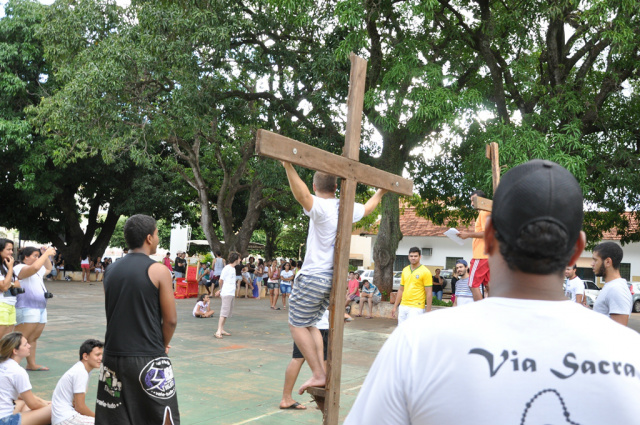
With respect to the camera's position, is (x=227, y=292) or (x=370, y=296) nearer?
(x=227, y=292)

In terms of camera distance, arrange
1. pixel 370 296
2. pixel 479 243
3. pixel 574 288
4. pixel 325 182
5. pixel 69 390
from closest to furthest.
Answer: pixel 325 182
pixel 69 390
pixel 479 243
pixel 574 288
pixel 370 296

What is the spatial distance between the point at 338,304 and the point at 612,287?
288 centimetres

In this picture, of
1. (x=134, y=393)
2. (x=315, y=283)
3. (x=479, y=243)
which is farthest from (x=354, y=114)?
(x=479, y=243)

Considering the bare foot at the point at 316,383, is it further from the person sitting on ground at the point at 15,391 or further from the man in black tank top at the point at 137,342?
the person sitting on ground at the point at 15,391

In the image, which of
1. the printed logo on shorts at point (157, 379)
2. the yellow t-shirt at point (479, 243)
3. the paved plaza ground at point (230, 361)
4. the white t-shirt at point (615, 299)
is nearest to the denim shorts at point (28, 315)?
the paved plaza ground at point (230, 361)

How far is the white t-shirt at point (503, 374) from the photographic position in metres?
1.34

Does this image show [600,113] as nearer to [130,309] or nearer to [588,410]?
[130,309]

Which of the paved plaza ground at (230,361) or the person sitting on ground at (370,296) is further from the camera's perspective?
the person sitting on ground at (370,296)

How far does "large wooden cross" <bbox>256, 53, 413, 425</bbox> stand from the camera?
12.1 ft

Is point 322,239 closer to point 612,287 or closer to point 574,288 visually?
point 612,287

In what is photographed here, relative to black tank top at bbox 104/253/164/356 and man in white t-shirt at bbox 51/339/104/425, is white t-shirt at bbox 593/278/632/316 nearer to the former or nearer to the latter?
black tank top at bbox 104/253/164/356

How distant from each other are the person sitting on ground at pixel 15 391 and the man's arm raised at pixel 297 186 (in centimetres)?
309

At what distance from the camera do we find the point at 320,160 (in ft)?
12.7

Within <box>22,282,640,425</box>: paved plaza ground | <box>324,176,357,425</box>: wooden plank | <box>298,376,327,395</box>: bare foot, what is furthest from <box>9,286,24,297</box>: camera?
<box>324,176,357,425</box>: wooden plank
